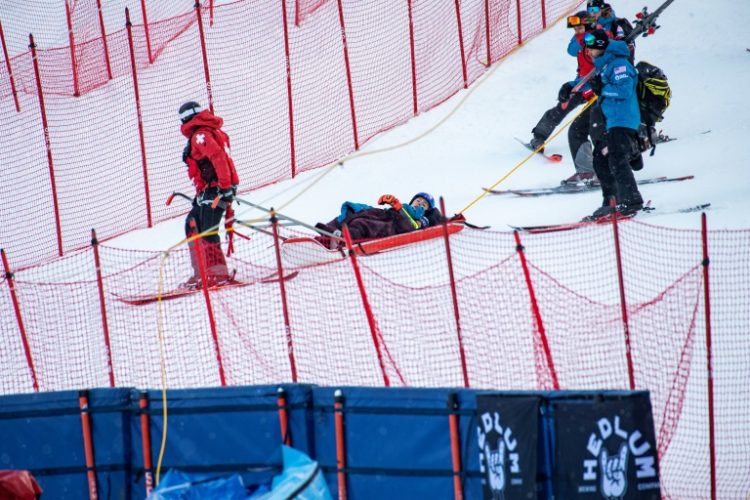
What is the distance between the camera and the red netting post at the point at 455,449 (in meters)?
7.03

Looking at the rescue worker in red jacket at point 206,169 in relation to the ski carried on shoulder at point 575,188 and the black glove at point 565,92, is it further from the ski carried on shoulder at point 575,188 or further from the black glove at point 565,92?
the black glove at point 565,92

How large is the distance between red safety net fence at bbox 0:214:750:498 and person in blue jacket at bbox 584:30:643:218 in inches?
33.1

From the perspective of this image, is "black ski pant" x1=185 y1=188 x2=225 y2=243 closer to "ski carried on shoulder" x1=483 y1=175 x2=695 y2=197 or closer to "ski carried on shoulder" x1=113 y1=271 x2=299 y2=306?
"ski carried on shoulder" x1=113 y1=271 x2=299 y2=306

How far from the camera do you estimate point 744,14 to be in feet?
59.7

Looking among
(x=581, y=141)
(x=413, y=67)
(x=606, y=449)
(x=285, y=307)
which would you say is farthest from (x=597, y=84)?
(x=606, y=449)

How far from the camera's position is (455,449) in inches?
277

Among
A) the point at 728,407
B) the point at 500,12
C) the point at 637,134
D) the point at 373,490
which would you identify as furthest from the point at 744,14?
the point at 373,490

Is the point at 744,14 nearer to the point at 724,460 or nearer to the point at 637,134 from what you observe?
the point at 637,134

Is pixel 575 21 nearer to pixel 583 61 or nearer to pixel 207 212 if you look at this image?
pixel 583 61

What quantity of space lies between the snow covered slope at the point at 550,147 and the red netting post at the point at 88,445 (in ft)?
19.7

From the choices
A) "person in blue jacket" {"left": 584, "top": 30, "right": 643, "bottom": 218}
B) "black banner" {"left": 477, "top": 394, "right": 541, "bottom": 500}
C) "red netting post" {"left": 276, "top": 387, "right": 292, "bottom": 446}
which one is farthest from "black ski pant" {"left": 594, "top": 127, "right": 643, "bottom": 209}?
"black banner" {"left": 477, "top": 394, "right": 541, "bottom": 500}

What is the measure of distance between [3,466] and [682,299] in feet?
16.4

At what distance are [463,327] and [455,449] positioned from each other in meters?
2.42

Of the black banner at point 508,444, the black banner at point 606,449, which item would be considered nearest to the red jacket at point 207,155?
the black banner at point 508,444
